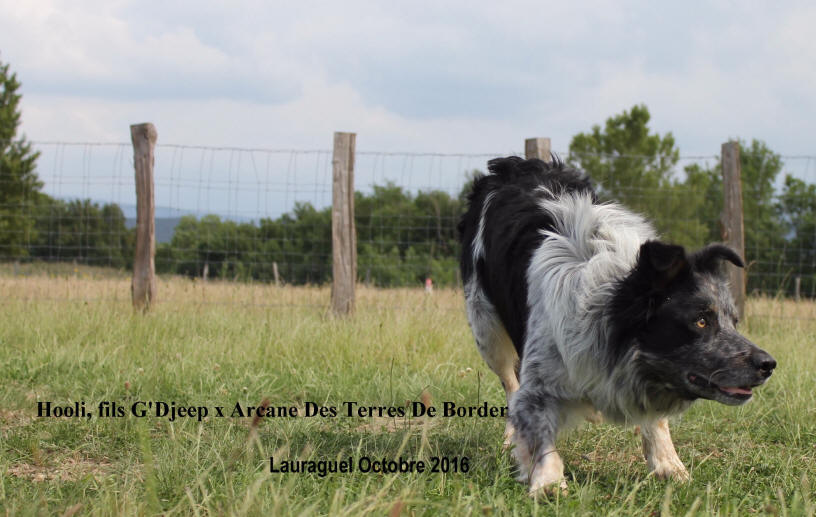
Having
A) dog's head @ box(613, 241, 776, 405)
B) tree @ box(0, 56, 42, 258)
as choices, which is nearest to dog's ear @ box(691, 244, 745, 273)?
dog's head @ box(613, 241, 776, 405)

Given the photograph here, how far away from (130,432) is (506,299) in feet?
7.08

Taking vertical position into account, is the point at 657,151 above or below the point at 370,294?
above

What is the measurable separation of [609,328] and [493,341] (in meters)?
1.30

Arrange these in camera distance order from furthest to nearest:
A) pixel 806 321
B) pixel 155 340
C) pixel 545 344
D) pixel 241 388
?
1. pixel 806 321
2. pixel 155 340
3. pixel 241 388
4. pixel 545 344

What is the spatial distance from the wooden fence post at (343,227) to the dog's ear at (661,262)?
4994 millimetres

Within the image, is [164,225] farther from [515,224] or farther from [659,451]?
[659,451]

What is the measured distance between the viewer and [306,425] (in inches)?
158

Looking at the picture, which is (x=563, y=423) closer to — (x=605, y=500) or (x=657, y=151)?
(x=605, y=500)

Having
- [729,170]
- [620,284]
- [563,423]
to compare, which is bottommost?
[563,423]

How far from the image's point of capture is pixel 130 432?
12.8ft

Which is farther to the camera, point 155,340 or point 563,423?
point 155,340

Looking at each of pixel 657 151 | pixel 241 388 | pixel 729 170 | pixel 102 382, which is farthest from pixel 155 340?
pixel 657 151

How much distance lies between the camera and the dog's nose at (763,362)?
8.98 ft

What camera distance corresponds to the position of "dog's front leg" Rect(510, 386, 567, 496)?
299 cm
